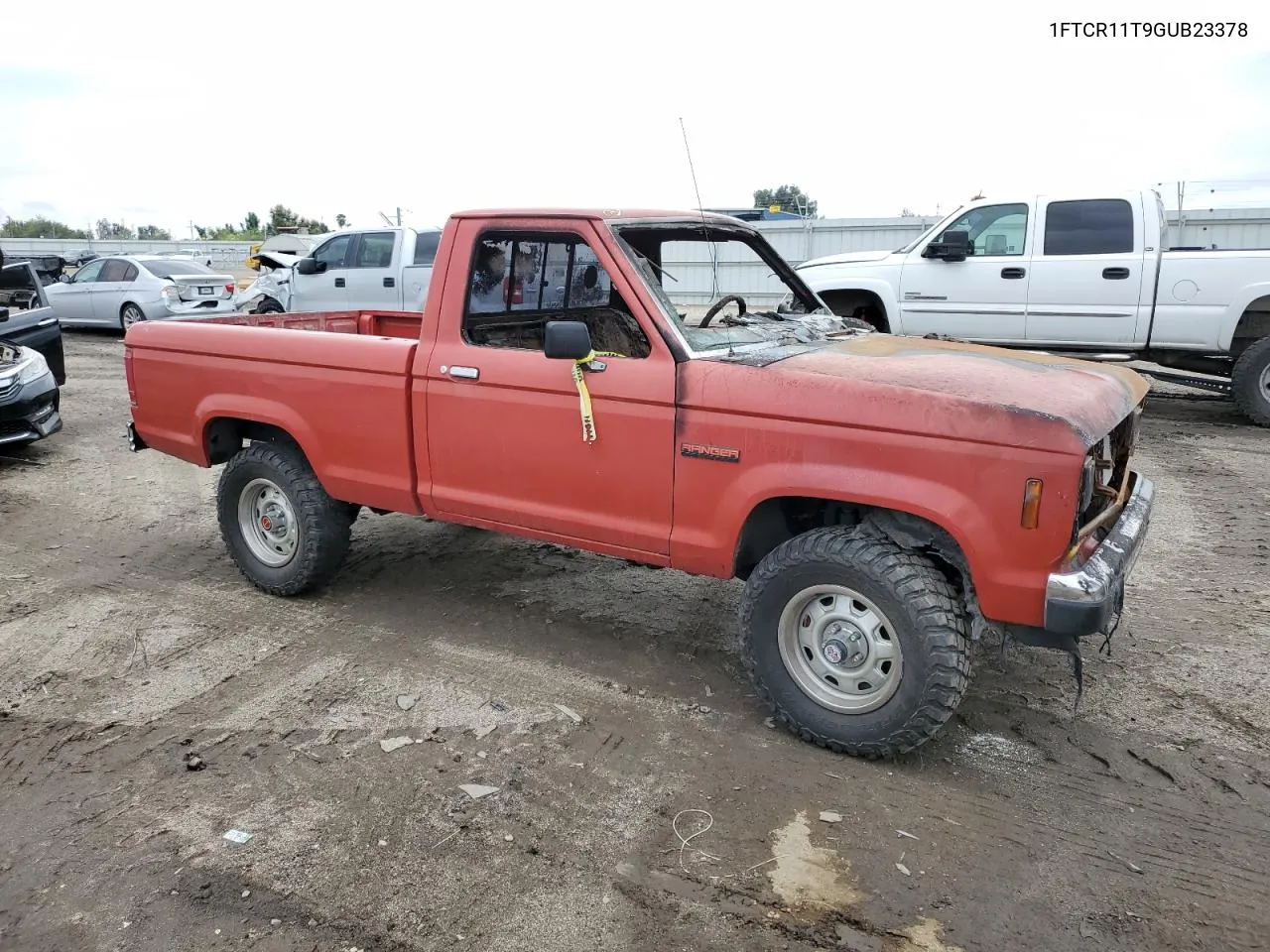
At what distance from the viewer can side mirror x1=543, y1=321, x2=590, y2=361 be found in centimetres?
380

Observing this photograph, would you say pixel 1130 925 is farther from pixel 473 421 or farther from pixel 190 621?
pixel 190 621

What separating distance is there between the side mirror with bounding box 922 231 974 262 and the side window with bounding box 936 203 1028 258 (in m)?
0.12

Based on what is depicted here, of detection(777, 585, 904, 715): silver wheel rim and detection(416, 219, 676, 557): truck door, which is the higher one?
detection(416, 219, 676, 557): truck door

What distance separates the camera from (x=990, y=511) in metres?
3.22

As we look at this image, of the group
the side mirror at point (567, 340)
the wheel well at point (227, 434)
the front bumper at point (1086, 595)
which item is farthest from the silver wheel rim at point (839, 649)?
the wheel well at point (227, 434)

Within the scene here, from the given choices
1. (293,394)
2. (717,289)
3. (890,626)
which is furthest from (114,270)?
(890,626)

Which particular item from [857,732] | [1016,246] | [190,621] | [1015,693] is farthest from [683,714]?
[1016,246]

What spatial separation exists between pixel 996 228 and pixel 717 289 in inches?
244

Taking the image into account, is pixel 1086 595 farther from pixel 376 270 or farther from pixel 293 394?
pixel 376 270

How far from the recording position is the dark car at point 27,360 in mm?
8227

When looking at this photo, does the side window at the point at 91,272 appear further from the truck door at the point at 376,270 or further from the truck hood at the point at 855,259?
the truck hood at the point at 855,259

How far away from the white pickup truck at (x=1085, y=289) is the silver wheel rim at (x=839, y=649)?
7.06 meters

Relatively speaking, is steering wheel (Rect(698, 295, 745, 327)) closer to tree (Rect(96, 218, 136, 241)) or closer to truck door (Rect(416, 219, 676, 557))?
truck door (Rect(416, 219, 676, 557))

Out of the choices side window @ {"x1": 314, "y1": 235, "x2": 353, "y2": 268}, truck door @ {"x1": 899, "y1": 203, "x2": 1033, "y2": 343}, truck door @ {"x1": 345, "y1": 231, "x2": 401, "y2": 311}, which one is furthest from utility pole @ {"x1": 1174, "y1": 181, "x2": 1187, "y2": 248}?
side window @ {"x1": 314, "y1": 235, "x2": 353, "y2": 268}
